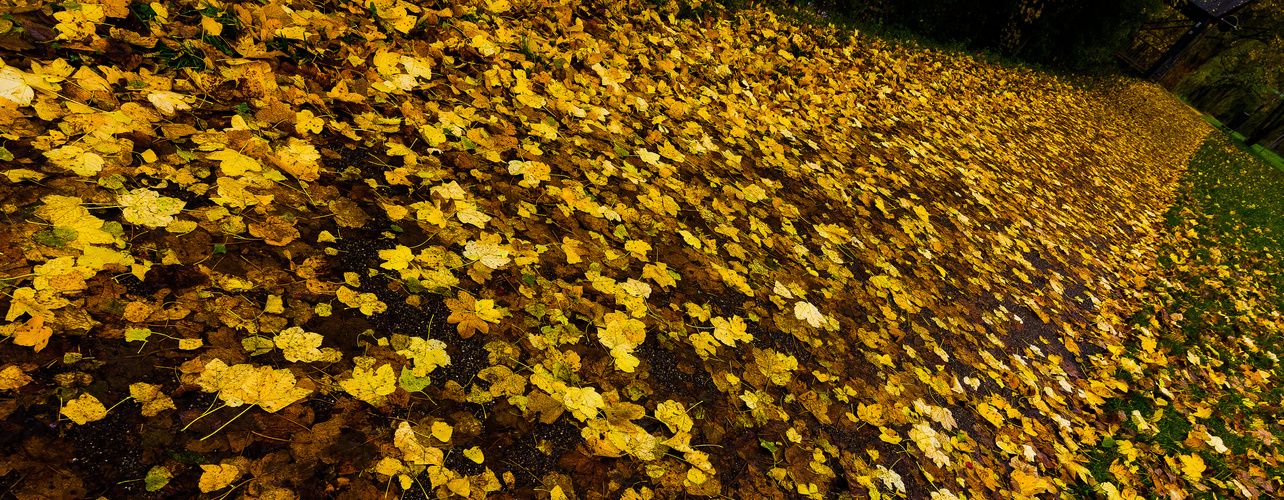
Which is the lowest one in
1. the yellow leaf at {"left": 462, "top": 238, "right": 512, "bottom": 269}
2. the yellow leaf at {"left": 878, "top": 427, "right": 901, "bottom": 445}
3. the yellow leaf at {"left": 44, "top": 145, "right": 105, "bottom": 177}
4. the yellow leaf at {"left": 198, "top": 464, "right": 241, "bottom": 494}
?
the yellow leaf at {"left": 878, "top": 427, "right": 901, "bottom": 445}

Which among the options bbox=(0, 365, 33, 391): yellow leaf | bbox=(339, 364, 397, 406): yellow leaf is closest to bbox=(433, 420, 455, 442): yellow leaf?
bbox=(339, 364, 397, 406): yellow leaf

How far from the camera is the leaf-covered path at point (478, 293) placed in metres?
1.17

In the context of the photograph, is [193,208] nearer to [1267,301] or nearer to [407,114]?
[407,114]

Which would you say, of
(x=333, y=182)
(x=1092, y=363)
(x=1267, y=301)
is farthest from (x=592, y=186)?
(x=1267, y=301)

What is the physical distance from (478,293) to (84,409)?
2.96ft

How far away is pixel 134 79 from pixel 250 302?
1176 millimetres

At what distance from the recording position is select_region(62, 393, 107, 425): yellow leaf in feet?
3.39

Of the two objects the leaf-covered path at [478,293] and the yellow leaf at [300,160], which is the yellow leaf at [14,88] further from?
Result: the yellow leaf at [300,160]

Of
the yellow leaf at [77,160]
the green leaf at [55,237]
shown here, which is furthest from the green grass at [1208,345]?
the yellow leaf at [77,160]

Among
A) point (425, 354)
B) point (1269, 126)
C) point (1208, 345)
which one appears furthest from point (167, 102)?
point (1269, 126)

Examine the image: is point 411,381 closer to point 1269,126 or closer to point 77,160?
point 77,160

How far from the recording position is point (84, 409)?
3.43ft

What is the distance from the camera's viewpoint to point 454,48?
111 inches

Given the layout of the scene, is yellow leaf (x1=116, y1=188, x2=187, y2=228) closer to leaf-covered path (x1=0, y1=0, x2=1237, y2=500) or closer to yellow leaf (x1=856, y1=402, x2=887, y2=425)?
leaf-covered path (x1=0, y1=0, x2=1237, y2=500)
